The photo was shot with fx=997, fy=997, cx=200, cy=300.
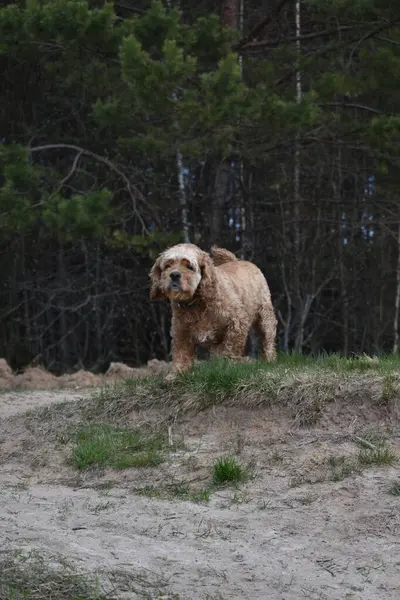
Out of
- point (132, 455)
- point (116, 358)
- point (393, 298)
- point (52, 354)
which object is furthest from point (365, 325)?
point (132, 455)

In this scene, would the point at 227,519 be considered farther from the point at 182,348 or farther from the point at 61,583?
the point at 182,348

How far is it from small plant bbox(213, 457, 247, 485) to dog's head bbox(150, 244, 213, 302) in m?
1.80

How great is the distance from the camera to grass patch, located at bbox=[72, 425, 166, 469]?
725 cm

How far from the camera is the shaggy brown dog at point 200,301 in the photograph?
8203mm

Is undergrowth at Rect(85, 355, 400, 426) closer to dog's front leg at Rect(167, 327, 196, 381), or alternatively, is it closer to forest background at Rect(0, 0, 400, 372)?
dog's front leg at Rect(167, 327, 196, 381)

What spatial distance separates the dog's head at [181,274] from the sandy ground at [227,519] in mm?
1094

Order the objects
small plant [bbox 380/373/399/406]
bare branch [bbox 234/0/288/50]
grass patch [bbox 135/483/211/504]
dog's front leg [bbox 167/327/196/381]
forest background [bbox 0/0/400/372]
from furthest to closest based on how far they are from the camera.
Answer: bare branch [bbox 234/0/288/50]
forest background [bbox 0/0/400/372]
dog's front leg [bbox 167/327/196/381]
small plant [bbox 380/373/399/406]
grass patch [bbox 135/483/211/504]

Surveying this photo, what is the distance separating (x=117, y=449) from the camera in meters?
7.50

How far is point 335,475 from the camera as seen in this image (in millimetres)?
6664

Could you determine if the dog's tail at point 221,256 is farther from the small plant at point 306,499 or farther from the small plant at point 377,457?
the small plant at point 306,499

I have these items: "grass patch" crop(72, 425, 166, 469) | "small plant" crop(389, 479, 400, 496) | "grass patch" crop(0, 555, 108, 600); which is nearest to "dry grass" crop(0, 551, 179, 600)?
"grass patch" crop(0, 555, 108, 600)

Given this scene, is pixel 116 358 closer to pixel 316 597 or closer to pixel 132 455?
pixel 132 455

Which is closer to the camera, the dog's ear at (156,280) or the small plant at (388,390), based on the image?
the small plant at (388,390)

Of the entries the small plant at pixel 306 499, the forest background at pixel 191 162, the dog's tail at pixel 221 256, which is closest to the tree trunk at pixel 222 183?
the forest background at pixel 191 162
